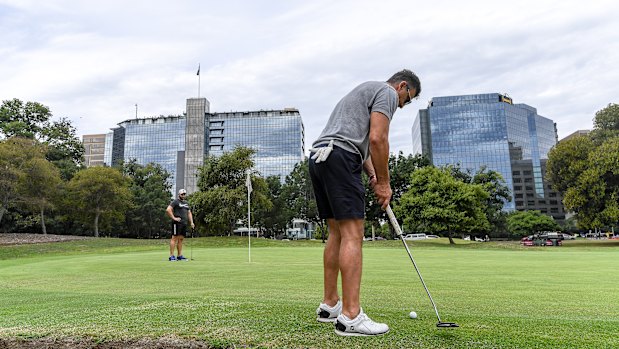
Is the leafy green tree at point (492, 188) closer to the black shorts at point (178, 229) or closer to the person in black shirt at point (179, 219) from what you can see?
the person in black shirt at point (179, 219)

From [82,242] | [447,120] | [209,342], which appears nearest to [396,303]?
[209,342]

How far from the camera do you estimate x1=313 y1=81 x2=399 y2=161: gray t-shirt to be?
3.27 meters

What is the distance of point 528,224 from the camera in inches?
2741

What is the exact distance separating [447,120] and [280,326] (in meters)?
127

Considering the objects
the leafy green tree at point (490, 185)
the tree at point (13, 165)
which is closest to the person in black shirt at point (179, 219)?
the tree at point (13, 165)

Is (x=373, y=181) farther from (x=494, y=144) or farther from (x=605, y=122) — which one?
(x=494, y=144)

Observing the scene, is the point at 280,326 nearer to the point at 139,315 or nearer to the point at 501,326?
the point at 139,315

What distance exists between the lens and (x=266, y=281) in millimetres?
6195

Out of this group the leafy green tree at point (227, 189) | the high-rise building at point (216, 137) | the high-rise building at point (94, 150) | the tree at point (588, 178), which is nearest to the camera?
the tree at point (588, 178)

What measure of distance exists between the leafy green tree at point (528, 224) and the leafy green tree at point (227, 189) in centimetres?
5400

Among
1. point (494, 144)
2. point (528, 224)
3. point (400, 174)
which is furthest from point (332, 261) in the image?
point (494, 144)

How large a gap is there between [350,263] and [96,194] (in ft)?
154

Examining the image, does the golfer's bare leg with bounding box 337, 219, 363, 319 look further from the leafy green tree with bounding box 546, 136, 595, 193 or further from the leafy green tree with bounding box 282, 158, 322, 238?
the leafy green tree with bounding box 282, 158, 322, 238

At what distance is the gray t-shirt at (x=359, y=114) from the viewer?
3.27 metres
